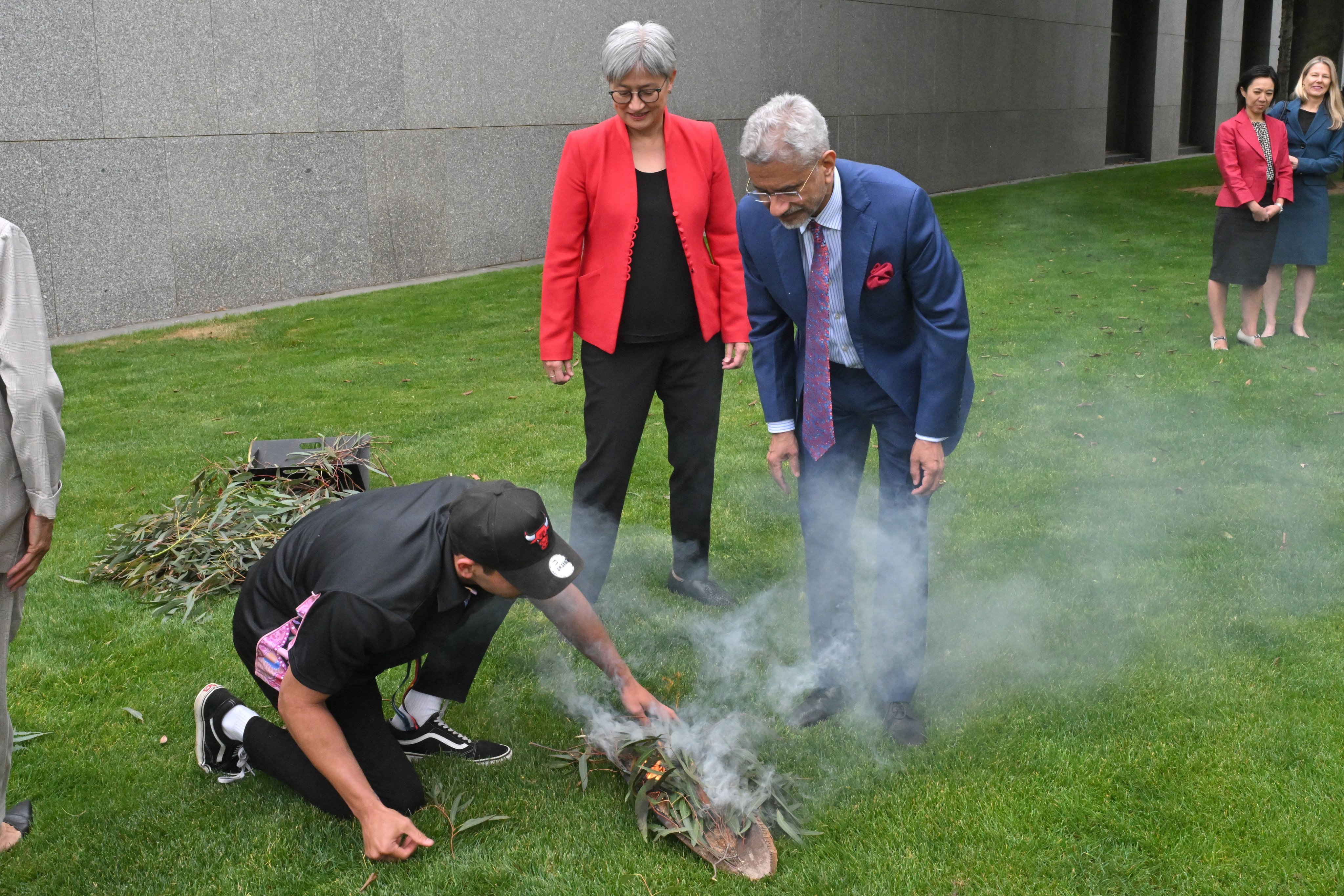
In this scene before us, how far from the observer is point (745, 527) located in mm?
5328

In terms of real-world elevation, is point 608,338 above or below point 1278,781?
above

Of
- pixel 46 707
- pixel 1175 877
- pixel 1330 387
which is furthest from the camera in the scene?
pixel 1330 387

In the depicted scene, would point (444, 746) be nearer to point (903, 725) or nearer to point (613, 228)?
point (903, 725)

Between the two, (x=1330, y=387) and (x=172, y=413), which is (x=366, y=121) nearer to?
(x=172, y=413)

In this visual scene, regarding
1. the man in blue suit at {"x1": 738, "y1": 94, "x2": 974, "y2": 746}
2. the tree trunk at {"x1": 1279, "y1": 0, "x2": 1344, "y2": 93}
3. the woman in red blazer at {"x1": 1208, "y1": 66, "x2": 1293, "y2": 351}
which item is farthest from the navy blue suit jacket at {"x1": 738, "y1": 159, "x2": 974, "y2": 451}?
the tree trunk at {"x1": 1279, "y1": 0, "x2": 1344, "y2": 93}

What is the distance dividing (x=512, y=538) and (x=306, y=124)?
946 cm

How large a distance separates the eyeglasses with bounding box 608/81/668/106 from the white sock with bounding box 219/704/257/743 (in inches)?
91.7

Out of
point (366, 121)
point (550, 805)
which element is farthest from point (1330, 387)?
point (366, 121)

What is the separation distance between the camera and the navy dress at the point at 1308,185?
24.8 feet

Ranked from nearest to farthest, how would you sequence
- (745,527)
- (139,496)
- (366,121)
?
(745,527) < (139,496) < (366,121)

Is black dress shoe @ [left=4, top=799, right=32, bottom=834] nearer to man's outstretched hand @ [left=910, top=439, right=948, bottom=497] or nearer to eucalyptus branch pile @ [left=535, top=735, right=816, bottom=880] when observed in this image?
eucalyptus branch pile @ [left=535, top=735, right=816, bottom=880]

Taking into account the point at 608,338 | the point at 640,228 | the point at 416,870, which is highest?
the point at 640,228

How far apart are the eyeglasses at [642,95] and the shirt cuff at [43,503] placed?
2163 millimetres

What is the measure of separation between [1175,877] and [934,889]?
2.00 feet
